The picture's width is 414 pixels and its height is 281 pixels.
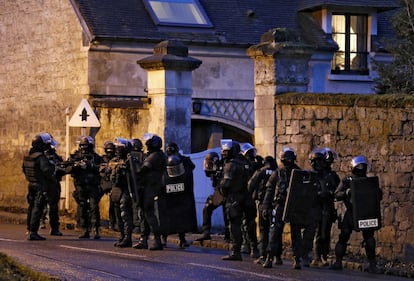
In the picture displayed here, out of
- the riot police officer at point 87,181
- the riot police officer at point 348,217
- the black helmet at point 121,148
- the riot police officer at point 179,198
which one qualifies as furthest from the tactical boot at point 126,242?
the riot police officer at point 348,217

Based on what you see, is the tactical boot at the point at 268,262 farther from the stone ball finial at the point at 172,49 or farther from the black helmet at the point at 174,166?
the stone ball finial at the point at 172,49

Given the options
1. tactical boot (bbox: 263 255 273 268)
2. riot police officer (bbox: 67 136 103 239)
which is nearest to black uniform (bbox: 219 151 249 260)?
tactical boot (bbox: 263 255 273 268)

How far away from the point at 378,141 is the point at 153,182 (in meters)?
3.40

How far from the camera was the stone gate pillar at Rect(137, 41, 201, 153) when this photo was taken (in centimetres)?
2355

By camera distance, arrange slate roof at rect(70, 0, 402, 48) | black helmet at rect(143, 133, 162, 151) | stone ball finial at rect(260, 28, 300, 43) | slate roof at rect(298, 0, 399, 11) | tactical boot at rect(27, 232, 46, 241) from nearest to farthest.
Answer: black helmet at rect(143, 133, 162, 151) < tactical boot at rect(27, 232, 46, 241) < stone ball finial at rect(260, 28, 300, 43) < slate roof at rect(70, 0, 402, 48) < slate roof at rect(298, 0, 399, 11)

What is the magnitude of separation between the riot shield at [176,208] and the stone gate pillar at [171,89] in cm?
416

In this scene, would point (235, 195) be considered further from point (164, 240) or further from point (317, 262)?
point (164, 240)

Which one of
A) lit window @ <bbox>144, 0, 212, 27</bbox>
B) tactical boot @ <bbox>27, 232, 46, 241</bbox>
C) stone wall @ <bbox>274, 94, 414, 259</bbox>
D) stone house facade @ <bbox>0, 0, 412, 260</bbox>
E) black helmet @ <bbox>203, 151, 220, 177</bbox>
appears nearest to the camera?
stone wall @ <bbox>274, 94, 414, 259</bbox>

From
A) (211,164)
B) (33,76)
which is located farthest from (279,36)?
(33,76)

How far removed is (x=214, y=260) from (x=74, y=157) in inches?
183

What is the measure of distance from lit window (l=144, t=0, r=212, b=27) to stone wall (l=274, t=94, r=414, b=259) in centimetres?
1012

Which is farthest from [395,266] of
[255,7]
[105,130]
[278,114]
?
[255,7]

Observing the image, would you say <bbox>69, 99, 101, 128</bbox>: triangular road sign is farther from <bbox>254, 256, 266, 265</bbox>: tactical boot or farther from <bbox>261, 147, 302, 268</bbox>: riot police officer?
<bbox>261, 147, 302, 268</bbox>: riot police officer

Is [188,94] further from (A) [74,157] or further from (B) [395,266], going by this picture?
(B) [395,266]
